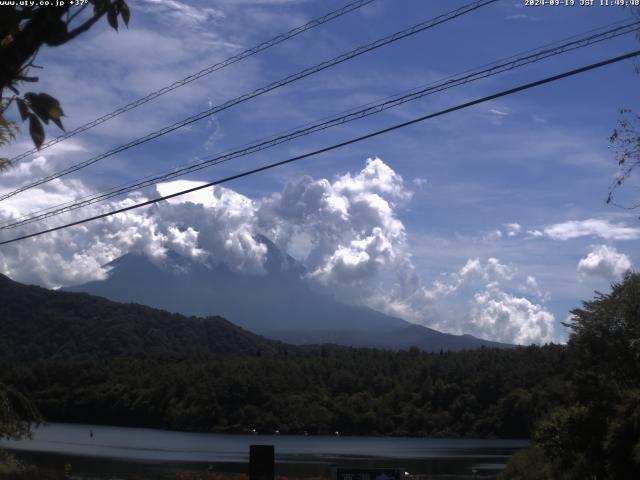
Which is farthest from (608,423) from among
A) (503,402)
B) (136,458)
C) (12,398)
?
(503,402)

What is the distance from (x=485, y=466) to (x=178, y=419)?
210 feet

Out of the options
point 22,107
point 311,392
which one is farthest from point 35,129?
point 311,392

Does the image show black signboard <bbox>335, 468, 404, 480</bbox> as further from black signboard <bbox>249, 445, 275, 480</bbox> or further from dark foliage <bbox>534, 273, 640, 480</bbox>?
dark foliage <bbox>534, 273, 640, 480</bbox>

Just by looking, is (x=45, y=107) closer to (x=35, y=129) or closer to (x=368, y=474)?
(x=35, y=129)

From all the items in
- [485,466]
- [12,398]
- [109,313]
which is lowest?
[485,466]

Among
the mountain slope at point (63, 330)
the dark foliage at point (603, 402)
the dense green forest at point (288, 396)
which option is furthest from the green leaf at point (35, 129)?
the mountain slope at point (63, 330)

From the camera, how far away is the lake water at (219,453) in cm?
5741

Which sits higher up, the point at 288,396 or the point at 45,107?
the point at 288,396

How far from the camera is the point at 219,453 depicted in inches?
2970

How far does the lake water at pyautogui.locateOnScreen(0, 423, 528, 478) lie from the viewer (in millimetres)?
57406

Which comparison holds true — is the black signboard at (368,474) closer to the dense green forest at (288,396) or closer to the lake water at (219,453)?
the lake water at (219,453)

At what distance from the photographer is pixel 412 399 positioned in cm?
12694

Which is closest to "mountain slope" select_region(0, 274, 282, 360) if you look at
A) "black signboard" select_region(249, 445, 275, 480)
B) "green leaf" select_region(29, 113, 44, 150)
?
"black signboard" select_region(249, 445, 275, 480)

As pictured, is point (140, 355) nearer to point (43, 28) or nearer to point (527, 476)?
point (527, 476)
